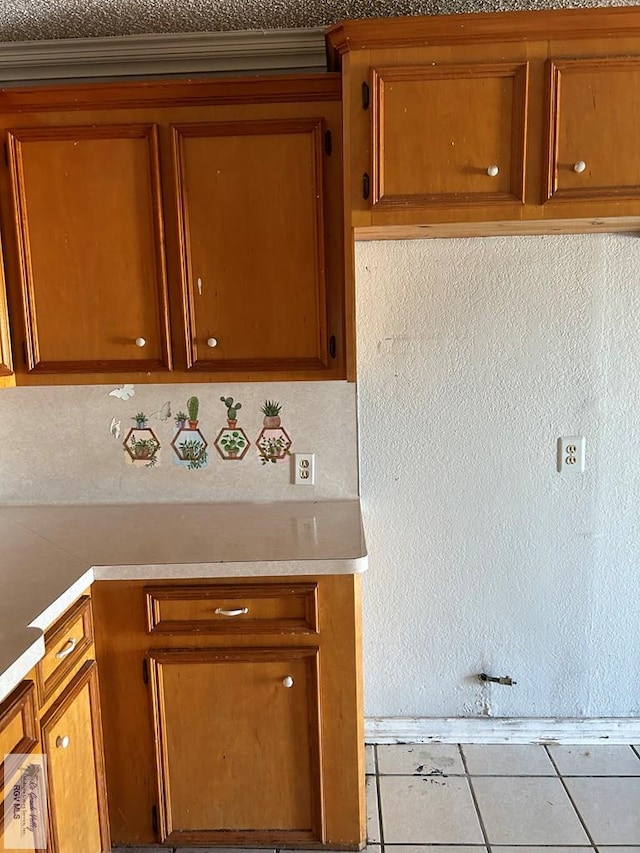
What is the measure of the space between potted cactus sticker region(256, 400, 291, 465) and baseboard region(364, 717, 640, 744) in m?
1.01

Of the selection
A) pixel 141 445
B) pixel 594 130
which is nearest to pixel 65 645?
pixel 141 445

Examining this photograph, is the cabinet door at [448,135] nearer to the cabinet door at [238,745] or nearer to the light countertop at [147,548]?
the light countertop at [147,548]

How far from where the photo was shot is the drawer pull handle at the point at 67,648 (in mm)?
1463

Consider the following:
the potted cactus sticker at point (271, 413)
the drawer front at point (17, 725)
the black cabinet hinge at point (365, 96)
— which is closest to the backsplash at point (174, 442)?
the potted cactus sticker at point (271, 413)

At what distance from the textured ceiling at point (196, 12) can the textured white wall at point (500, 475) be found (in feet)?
2.09

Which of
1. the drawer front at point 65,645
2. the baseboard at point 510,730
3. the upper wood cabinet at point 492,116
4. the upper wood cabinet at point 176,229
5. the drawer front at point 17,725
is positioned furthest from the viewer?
the baseboard at point 510,730

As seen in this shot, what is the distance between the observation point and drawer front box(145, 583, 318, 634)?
5.35 feet

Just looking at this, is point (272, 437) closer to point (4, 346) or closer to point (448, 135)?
point (4, 346)

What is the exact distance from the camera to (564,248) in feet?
6.68

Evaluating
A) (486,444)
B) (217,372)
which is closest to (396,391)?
(486,444)

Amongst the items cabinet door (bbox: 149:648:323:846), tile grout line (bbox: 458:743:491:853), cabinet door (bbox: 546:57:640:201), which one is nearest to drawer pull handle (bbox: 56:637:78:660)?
cabinet door (bbox: 149:648:323:846)

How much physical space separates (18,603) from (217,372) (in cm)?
81

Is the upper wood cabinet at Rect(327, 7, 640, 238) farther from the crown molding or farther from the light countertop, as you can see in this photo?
the light countertop

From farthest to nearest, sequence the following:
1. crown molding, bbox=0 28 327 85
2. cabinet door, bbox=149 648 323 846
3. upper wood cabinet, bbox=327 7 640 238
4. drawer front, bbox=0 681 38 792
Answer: crown molding, bbox=0 28 327 85
cabinet door, bbox=149 648 323 846
upper wood cabinet, bbox=327 7 640 238
drawer front, bbox=0 681 38 792
